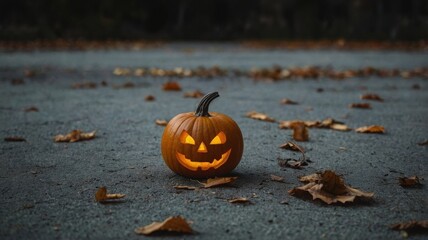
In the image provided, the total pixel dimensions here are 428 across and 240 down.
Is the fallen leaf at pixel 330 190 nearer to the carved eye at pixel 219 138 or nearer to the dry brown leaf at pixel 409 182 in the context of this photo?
the dry brown leaf at pixel 409 182

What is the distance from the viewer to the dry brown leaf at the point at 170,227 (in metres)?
2.28

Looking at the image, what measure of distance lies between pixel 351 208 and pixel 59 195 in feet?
5.06

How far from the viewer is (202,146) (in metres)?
3.13

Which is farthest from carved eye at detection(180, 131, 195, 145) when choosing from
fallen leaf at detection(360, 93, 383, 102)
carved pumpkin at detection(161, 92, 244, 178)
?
fallen leaf at detection(360, 93, 383, 102)

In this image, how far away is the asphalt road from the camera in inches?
94.8

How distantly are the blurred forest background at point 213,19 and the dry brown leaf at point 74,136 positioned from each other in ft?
57.2

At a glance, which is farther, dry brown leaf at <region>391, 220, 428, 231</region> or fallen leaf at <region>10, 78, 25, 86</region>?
fallen leaf at <region>10, 78, 25, 86</region>

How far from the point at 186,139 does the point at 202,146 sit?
106mm

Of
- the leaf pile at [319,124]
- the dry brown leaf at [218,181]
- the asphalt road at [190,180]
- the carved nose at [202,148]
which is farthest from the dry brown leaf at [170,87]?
the dry brown leaf at [218,181]

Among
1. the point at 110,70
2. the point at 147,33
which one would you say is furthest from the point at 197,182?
the point at 147,33

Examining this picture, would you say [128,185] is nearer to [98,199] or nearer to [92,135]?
[98,199]

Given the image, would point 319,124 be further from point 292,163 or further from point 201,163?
point 201,163

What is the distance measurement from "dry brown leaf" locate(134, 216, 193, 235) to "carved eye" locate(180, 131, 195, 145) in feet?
2.82

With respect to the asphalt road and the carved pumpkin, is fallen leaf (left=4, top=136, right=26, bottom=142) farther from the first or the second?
the carved pumpkin
